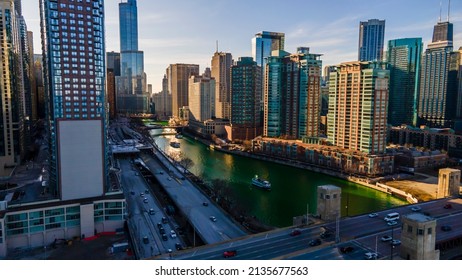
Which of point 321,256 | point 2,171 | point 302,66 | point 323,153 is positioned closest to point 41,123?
point 2,171

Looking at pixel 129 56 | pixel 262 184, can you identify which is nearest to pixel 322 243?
pixel 262 184

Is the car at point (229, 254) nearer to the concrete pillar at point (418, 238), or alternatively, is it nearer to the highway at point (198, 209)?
the concrete pillar at point (418, 238)

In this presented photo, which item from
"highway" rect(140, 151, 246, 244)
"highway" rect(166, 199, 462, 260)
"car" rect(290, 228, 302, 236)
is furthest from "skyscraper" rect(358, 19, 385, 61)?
"car" rect(290, 228, 302, 236)

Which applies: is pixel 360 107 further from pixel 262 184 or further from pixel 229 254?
pixel 229 254

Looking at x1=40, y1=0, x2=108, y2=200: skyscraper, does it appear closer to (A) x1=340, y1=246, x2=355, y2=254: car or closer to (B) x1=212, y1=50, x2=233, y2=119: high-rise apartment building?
(A) x1=340, y1=246, x2=355, y2=254: car

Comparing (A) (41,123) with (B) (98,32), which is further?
(A) (41,123)

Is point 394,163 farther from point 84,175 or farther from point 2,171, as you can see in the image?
point 2,171
